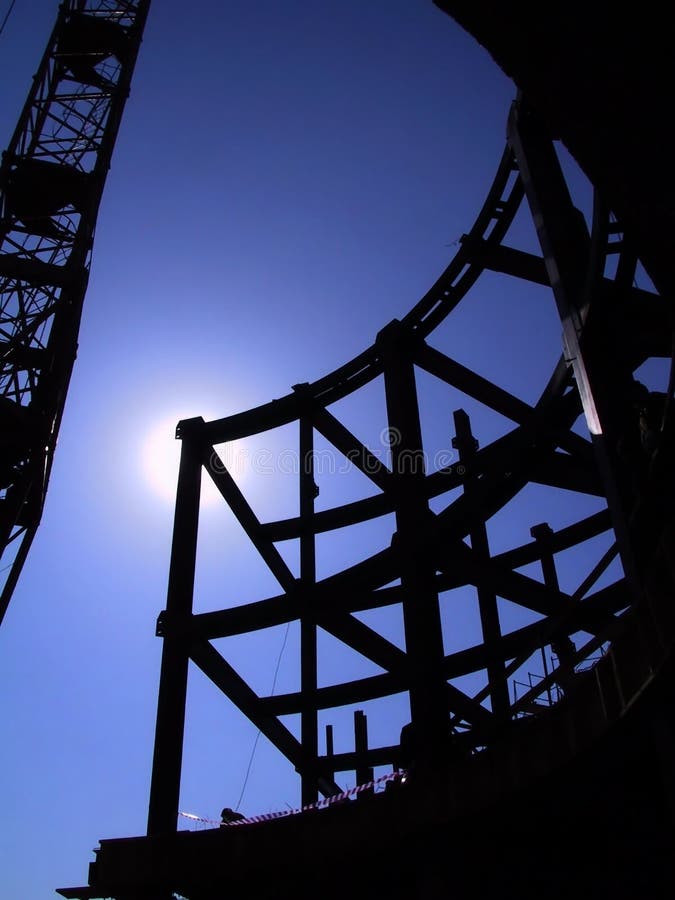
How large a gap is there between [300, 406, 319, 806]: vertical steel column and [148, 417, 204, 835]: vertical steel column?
6.50 ft

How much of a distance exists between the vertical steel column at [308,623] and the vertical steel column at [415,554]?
7.81ft

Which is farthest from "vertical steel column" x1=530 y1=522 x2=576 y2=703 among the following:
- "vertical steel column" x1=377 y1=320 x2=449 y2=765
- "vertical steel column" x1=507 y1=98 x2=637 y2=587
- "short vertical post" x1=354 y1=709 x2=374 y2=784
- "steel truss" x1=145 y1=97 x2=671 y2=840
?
"vertical steel column" x1=507 y1=98 x2=637 y2=587

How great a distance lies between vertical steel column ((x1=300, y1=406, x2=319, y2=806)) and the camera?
45.5ft

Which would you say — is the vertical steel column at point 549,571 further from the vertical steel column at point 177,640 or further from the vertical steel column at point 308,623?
the vertical steel column at point 177,640

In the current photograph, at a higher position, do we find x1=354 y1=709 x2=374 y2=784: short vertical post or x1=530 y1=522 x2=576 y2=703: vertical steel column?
x1=530 y1=522 x2=576 y2=703: vertical steel column

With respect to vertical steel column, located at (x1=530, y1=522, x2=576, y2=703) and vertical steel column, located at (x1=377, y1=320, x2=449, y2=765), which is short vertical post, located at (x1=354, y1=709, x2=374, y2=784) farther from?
vertical steel column, located at (x1=377, y1=320, x2=449, y2=765)

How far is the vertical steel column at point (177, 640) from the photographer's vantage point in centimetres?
1170

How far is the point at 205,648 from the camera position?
13266 mm

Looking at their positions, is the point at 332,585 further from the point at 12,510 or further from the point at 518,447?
the point at 12,510

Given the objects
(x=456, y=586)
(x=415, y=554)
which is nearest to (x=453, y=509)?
(x=415, y=554)

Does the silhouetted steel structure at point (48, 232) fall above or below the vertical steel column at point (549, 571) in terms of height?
above

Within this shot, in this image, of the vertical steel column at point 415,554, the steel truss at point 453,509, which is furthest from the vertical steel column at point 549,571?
the vertical steel column at point 415,554

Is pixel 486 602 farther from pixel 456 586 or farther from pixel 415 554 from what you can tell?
pixel 415 554

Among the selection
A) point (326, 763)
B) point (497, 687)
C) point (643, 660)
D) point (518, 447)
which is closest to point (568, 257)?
point (518, 447)
